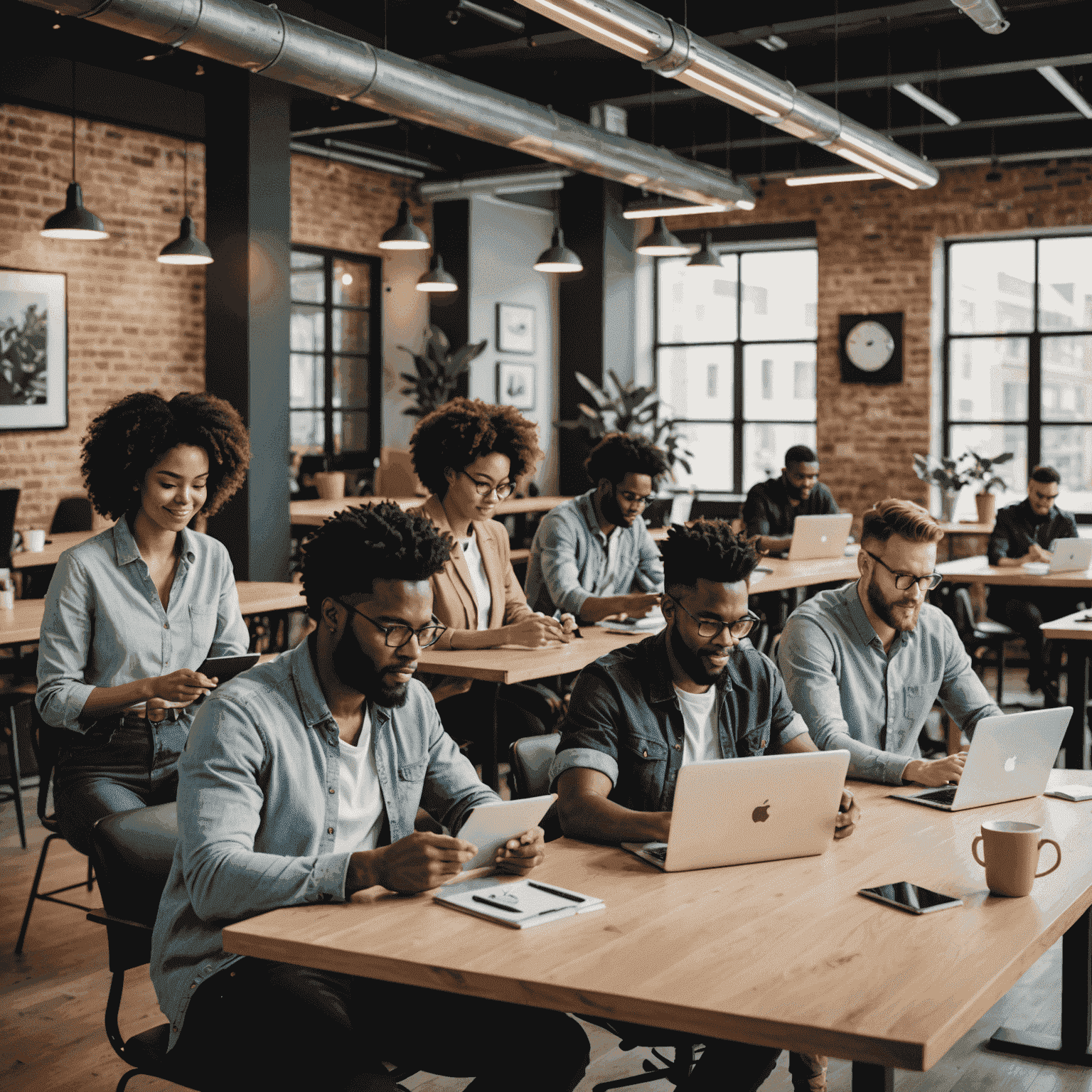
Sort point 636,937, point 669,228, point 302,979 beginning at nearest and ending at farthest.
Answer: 1. point 636,937
2. point 302,979
3. point 669,228

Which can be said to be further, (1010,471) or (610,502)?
(1010,471)

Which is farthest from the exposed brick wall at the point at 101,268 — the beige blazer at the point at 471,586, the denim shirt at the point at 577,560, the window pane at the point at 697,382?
the beige blazer at the point at 471,586

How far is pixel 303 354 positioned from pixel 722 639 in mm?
8598

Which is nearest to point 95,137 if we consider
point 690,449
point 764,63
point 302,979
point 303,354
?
point 303,354

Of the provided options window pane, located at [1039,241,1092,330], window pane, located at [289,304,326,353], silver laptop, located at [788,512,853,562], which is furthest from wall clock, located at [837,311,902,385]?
window pane, located at [289,304,326,353]

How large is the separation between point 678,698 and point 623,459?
249cm

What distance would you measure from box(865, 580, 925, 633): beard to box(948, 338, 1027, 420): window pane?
774 cm

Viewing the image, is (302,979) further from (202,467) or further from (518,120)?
(518,120)

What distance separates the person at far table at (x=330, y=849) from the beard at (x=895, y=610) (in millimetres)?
1321

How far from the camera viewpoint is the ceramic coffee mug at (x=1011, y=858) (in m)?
2.04

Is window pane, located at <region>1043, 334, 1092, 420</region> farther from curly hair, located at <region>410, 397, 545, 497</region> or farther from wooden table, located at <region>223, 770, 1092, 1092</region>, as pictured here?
wooden table, located at <region>223, 770, 1092, 1092</region>

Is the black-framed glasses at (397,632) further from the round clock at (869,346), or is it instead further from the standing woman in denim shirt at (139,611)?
the round clock at (869,346)

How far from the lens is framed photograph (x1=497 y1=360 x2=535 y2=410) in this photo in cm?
1101

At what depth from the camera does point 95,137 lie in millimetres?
8875
